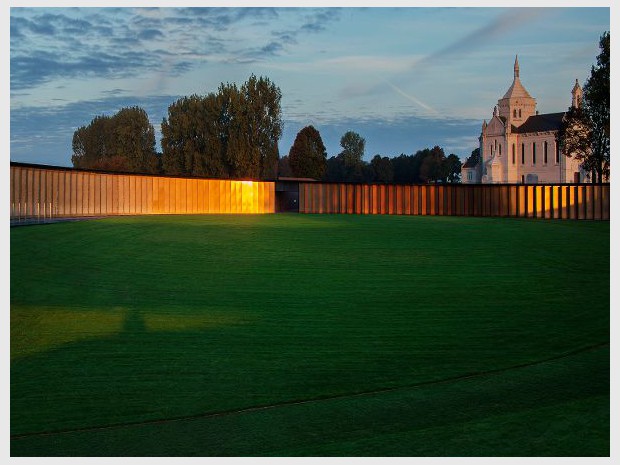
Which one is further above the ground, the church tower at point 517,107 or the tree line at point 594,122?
the church tower at point 517,107

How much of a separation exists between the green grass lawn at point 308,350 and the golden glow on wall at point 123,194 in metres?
8.54

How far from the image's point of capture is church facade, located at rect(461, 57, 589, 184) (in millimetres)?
109688

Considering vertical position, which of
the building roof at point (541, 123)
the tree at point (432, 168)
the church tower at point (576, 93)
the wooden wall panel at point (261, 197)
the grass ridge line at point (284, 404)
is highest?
the church tower at point (576, 93)

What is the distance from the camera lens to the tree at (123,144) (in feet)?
Answer: 245

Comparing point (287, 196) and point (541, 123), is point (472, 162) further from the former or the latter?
point (287, 196)

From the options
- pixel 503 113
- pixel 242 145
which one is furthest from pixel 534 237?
pixel 503 113

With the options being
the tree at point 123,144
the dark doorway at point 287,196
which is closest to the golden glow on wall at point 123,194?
the dark doorway at point 287,196

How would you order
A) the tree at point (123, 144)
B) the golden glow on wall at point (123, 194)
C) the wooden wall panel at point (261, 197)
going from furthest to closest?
the tree at point (123, 144) → the wooden wall panel at point (261, 197) → the golden glow on wall at point (123, 194)

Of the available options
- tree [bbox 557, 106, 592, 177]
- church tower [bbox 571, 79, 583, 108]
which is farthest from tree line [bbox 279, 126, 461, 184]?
tree [bbox 557, 106, 592, 177]

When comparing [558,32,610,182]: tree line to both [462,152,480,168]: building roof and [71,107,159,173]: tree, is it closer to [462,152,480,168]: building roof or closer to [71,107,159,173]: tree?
[71,107,159,173]: tree

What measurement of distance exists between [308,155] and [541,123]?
4769cm

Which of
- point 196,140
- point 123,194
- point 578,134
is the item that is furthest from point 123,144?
point 578,134

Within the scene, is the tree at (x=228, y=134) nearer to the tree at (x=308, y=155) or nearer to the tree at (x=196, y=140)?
the tree at (x=196, y=140)

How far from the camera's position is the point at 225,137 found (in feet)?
220
